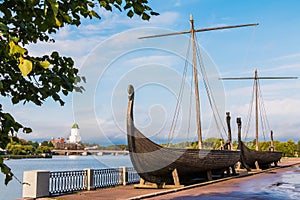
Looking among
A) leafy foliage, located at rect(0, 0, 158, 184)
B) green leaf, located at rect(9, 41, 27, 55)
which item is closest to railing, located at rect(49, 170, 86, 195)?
leafy foliage, located at rect(0, 0, 158, 184)

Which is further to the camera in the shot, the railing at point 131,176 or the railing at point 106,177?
the railing at point 131,176

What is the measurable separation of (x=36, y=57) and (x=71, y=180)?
10.4 meters

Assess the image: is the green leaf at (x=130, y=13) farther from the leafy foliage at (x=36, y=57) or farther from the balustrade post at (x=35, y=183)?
the balustrade post at (x=35, y=183)

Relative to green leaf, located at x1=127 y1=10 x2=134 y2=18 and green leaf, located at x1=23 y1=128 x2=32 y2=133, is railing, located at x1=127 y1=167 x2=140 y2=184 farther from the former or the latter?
green leaf, located at x1=23 y1=128 x2=32 y2=133

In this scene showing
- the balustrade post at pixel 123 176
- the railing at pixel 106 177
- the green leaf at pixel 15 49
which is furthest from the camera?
the balustrade post at pixel 123 176

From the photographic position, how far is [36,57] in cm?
379

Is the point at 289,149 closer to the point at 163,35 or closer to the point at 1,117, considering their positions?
the point at 163,35

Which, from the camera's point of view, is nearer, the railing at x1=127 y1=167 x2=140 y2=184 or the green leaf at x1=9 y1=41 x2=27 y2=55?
the green leaf at x1=9 y1=41 x2=27 y2=55

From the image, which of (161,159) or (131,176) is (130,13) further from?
(131,176)

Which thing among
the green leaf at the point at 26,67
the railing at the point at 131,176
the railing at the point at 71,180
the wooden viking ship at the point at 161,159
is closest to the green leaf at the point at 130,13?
the green leaf at the point at 26,67

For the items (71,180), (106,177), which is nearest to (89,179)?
(71,180)

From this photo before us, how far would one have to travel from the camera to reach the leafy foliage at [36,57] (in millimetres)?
A: 2871

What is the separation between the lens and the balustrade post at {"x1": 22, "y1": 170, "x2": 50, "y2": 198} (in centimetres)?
1127

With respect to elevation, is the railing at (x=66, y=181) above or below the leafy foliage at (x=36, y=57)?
below
